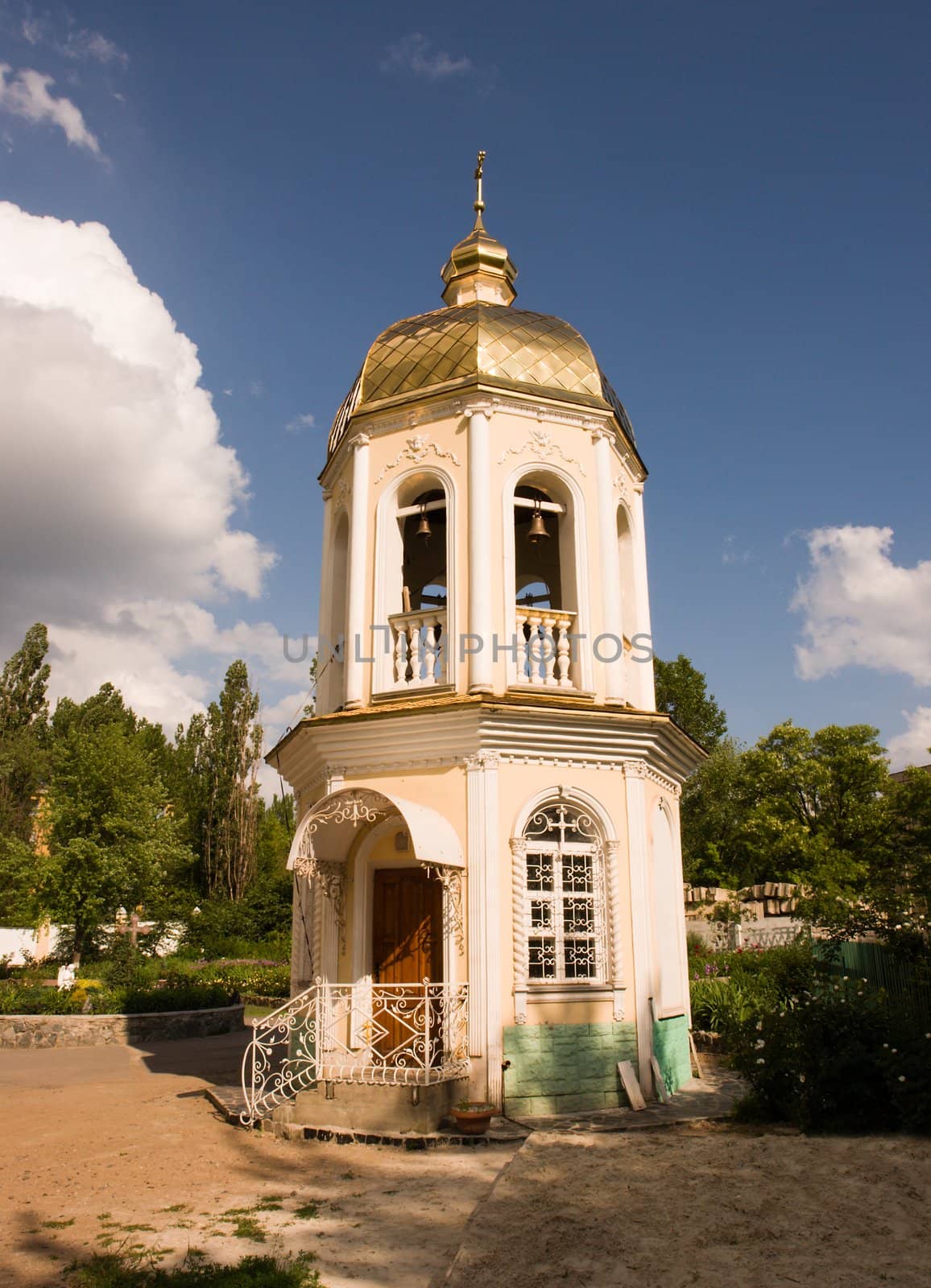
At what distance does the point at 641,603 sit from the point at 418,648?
3.33m

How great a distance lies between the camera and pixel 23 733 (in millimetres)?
39812

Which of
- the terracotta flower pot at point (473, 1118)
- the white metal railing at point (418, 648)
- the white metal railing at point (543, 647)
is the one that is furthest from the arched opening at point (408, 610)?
the terracotta flower pot at point (473, 1118)

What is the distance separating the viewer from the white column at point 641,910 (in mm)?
10180

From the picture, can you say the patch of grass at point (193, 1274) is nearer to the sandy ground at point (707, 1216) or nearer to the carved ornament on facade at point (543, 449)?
the sandy ground at point (707, 1216)

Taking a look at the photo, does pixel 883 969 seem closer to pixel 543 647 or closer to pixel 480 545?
pixel 543 647

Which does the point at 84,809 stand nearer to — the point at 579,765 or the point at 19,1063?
the point at 19,1063

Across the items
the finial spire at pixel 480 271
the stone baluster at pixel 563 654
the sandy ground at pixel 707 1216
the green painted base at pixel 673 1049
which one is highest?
the finial spire at pixel 480 271

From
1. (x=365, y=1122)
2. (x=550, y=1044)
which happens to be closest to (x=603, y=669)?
(x=550, y=1044)

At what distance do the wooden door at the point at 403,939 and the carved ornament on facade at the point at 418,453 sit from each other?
491 cm

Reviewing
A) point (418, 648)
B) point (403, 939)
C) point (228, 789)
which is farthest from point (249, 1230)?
point (228, 789)

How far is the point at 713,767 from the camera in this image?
35656 millimetres

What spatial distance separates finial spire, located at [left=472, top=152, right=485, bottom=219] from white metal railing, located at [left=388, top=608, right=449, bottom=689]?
764 cm

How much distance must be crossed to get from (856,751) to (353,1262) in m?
28.5

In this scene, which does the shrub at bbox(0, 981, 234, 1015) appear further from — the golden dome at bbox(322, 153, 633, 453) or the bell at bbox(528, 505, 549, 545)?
the bell at bbox(528, 505, 549, 545)
